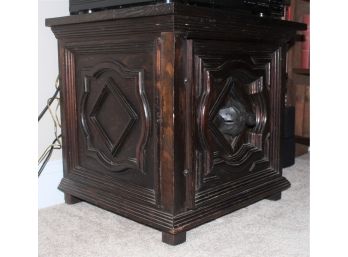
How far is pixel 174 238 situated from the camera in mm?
1079

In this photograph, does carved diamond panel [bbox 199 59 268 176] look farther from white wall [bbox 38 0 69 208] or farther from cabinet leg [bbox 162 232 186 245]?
white wall [bbox 38 0 69 208]

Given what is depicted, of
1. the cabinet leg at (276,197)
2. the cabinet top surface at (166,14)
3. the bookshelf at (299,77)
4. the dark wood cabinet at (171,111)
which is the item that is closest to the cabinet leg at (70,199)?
the dark wood cabinet at (171,111)

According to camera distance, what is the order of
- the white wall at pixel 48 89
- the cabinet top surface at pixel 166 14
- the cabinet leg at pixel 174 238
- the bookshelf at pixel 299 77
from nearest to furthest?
1. the cabinet top surface at pixel 166 14
2. the cabinet leg at pixel 174 238
3. the white wall at pixel 48 89
4. the bookshelf at pixel 299 77

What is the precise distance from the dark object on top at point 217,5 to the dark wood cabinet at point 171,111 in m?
0.05

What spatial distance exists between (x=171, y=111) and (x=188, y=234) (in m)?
0.36

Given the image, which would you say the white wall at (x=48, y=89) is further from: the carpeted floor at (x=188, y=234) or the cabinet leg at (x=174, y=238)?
the cabinet leg at (x=174, y=238)

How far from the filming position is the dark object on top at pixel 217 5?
3.57 feet

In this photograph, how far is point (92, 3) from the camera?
1.23 metres

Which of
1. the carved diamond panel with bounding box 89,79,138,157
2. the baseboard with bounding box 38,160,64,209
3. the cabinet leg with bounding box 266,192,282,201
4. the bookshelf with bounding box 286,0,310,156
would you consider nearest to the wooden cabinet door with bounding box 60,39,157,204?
the carved diamond panel with bounding box 89,79,138,157

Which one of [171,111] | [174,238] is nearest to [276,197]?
[174,238]

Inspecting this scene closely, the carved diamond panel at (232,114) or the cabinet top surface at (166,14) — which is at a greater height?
the cabinet top surface at (166,14)

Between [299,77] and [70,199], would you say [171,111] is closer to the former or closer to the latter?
[70,199]

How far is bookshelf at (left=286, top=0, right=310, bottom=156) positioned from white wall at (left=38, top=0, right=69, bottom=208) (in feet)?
3.62
